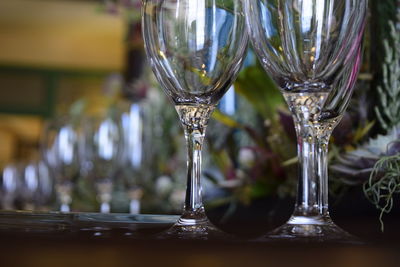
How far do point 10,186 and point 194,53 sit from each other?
6.88ft

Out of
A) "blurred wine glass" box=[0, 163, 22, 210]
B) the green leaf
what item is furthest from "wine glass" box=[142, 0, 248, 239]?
"blurred wine glass" box=[0, 163, 22, 210]

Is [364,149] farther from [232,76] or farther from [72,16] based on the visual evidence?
[72,16]

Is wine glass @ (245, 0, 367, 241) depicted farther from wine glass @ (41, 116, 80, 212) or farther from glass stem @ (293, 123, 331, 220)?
wine glass @ (41, 116, 80, 212)

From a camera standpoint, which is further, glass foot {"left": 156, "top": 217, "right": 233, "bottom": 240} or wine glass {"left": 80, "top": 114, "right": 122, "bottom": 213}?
wine glass {"left": 80, "top": 114, "right": 122, "bottom": 213}

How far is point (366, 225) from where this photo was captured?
0.60 m

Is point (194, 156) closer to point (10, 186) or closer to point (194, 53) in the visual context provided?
point (194, 53)

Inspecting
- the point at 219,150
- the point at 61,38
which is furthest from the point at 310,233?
the point at 61,38

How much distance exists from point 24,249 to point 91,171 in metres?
1.29

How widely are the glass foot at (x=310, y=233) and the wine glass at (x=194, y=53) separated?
7 cm

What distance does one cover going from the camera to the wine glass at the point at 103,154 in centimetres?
155

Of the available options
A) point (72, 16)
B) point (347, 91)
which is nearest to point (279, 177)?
point (347, 91)

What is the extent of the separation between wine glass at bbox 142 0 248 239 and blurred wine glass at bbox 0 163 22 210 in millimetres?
1937

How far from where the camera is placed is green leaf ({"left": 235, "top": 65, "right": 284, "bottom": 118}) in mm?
970

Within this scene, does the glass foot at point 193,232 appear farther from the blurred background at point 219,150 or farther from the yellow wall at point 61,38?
the yellow wall at point 61,38
